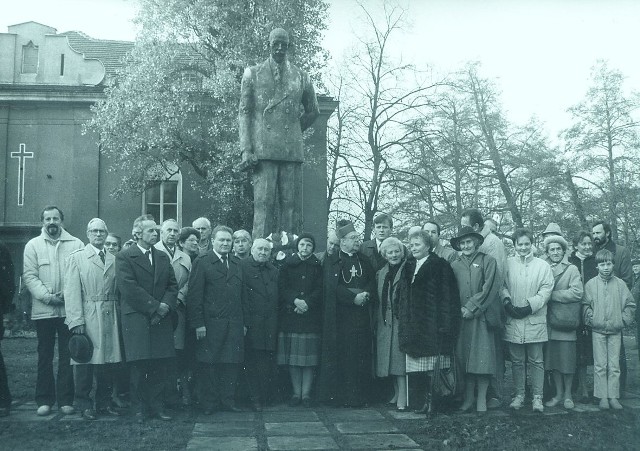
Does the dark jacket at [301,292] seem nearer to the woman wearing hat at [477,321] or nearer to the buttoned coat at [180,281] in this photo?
the buttoned coat at [180,281]

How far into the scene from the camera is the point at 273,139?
26.5 feet

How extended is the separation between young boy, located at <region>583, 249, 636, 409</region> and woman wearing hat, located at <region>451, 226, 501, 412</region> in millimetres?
1136

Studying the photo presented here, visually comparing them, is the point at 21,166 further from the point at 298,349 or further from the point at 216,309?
the point at 298,349

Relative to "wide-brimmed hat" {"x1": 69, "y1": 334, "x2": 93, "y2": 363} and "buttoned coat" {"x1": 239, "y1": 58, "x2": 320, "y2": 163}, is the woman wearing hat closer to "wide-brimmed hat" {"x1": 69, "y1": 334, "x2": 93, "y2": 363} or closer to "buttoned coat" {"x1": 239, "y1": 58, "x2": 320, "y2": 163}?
"buttoned coat" {"x1": 239, "y1": 58, "x2": 320, "y2": 163}

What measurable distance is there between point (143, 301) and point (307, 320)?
1.73m

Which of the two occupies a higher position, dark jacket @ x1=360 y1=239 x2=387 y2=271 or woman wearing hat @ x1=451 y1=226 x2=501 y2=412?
dark jacket @ x1=360 y1=239 x2=387 y2=271

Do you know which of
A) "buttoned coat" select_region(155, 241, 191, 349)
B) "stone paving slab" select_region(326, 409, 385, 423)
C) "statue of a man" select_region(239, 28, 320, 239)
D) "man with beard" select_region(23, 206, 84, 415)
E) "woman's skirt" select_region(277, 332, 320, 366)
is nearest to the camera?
"stone paving slab" select_region(326, 409, 385, 423)

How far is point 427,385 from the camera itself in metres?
6.64

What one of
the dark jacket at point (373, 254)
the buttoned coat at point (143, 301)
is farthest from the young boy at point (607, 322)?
the buttoned coat at point (143, 301)

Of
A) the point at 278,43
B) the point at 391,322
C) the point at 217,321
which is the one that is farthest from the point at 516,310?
the point at 278,43

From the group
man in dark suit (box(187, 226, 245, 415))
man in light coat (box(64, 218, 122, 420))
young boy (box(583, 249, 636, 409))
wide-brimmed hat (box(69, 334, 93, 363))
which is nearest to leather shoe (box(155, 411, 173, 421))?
man in dark suit (box(187, 226, 245, 415))

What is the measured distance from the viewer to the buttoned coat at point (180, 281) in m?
6.66

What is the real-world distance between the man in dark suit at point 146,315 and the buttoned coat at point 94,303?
28cm

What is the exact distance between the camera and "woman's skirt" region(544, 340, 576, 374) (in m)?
6.91
